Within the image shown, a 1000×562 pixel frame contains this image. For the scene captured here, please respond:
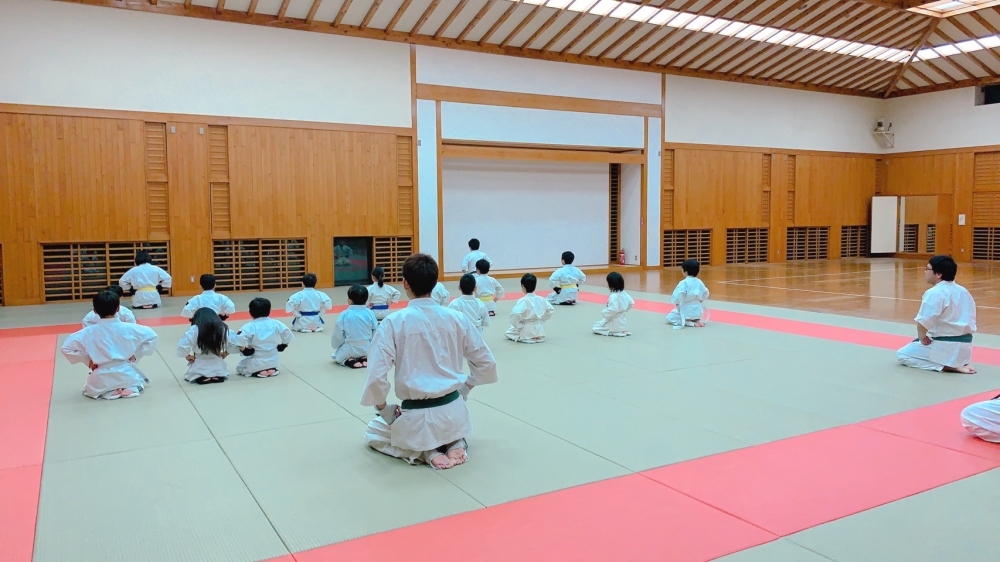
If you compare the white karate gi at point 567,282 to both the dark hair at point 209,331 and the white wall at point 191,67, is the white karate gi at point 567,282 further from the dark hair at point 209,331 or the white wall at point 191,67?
the dark hair at point 209,331

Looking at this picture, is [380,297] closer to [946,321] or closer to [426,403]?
[426,403]

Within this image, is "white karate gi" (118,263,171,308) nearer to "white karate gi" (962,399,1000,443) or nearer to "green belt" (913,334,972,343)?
"green belt" (913,334,972,343)

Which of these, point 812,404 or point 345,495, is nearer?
point 345,495

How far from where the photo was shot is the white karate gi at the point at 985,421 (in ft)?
13.4

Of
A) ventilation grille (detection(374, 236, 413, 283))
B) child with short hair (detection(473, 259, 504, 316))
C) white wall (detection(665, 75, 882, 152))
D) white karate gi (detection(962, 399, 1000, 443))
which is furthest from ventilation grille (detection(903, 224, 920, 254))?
white karate gi (detection(962, 399, 1000, 443))

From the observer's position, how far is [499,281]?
15094mm

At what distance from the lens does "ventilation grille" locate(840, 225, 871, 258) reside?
22233 millimetres

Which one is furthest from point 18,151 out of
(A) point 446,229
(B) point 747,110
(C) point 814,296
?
(B) point 747,110

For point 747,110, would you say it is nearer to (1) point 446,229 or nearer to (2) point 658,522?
(1) point 446,229

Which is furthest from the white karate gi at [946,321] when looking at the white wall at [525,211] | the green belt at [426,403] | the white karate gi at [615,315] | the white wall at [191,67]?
the white wall at [525,211]

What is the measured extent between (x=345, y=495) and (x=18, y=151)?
37.6ft

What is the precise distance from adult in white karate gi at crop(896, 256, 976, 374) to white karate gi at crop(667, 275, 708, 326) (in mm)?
2941

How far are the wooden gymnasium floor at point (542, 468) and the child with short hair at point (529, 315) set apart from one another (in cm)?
85

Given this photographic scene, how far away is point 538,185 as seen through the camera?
1761 cm
